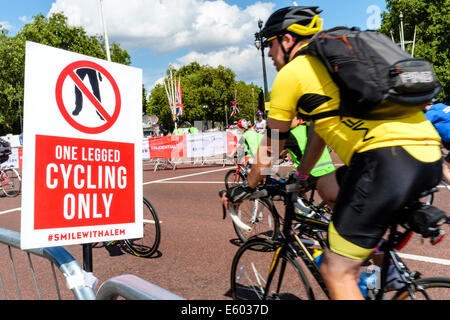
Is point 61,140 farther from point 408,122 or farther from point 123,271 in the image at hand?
point 123,271

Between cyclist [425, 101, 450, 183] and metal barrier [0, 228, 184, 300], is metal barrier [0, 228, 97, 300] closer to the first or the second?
metal barrier [0, 228, 184, 300]

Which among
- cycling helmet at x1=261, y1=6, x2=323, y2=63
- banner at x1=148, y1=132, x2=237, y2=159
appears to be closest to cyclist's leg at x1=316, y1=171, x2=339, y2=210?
cycling helmet at x1=261, y1=6, x2=323, y2=63

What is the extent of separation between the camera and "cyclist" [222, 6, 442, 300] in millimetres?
1691

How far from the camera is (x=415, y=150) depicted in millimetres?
1708

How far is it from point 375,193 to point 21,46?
5514 cm

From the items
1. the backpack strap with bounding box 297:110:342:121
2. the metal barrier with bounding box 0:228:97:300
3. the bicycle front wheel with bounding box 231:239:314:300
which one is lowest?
the bicycle front wheel with bounding box 231:239:314:300

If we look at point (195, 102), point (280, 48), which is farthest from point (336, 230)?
point (195, 102)

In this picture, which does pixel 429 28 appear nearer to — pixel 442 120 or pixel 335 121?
pixel 442 120

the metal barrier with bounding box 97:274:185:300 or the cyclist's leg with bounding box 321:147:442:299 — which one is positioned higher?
the cyclist's leg with bounding box 321:147:442:299

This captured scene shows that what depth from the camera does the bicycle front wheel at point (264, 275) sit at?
2365 mm

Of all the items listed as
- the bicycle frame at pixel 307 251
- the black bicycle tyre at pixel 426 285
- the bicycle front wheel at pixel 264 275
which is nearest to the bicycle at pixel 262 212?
the bicycle front wheel at pixel 264 275

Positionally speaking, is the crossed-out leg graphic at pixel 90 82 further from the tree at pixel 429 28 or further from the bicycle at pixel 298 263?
the tree at pixel 429 28

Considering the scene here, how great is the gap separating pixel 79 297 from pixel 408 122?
1.65m

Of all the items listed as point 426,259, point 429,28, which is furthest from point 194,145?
point 429,28
